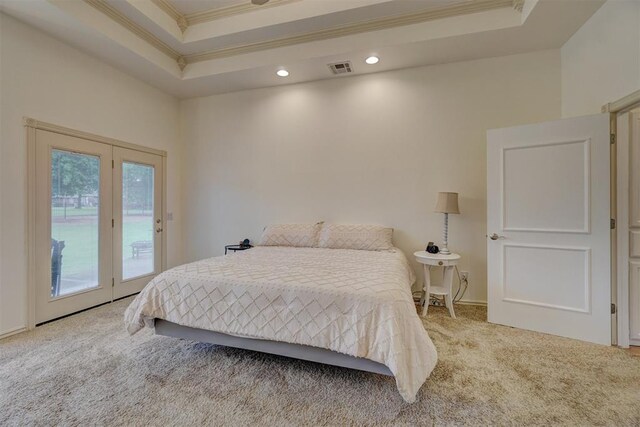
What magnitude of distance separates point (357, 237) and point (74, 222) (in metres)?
3.20

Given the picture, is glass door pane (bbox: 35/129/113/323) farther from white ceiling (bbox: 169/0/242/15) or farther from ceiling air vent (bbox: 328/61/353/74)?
ceiling air vent (bbox: 328/61/353/74)

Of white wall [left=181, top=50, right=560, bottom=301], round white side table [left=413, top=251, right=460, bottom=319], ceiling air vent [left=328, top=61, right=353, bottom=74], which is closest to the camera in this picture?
round white side table [left=413, top=251, right=460, bottom=319]

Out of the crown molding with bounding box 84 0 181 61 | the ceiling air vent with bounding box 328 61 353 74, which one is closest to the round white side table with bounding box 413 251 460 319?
the ceiling air vent with bounding box 328 61 353 74

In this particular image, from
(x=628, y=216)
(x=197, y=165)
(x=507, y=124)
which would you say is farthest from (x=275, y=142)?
(x=628, y=216)

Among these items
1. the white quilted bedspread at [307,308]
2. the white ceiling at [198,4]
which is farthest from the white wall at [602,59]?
the white ceiling at [198,4]

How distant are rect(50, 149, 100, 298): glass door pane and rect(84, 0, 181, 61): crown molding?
4.93 ft

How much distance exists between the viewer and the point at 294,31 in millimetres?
3180

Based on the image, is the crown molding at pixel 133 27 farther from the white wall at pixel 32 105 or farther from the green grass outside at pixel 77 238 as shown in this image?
the green grass outside at pixel 77 238

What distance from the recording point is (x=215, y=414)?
158cm

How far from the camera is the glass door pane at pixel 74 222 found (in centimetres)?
294

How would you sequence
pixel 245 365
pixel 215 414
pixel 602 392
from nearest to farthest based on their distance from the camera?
pixel 215 414 < pixel 602 392 < pixel 245 365

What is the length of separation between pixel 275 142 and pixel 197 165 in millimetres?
1400

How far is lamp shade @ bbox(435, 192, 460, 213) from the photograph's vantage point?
10.2 ft

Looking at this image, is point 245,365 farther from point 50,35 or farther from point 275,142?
point 50,35
